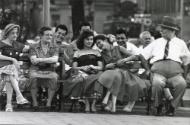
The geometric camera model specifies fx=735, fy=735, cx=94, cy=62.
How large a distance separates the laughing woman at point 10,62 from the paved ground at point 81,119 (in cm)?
51

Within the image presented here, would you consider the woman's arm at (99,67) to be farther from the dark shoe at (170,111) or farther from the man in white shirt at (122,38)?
the dark shoe at (170,111)

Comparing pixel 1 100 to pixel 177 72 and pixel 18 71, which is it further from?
pixel 177 72

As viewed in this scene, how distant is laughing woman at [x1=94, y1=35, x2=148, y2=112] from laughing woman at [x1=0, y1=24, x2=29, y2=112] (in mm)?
1420

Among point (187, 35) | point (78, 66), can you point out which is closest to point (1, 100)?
point (78, 66)

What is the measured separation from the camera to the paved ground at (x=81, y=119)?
35.8ft

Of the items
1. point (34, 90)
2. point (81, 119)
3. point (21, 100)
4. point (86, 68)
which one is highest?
point (86, 68)

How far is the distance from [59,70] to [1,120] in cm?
266

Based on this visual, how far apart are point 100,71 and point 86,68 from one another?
0.27m

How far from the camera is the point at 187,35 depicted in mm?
65125

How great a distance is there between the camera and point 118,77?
1277cm

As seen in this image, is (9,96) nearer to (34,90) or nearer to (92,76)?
(34,90)

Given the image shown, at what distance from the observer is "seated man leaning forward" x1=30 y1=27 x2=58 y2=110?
1268 cm

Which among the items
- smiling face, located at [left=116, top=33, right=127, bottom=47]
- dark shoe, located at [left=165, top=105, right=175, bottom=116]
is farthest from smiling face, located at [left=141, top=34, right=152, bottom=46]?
dark shoe, located at [left=165, top=105, right=175, bottom=116]

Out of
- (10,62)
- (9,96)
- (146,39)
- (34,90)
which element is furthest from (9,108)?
(146,39)
